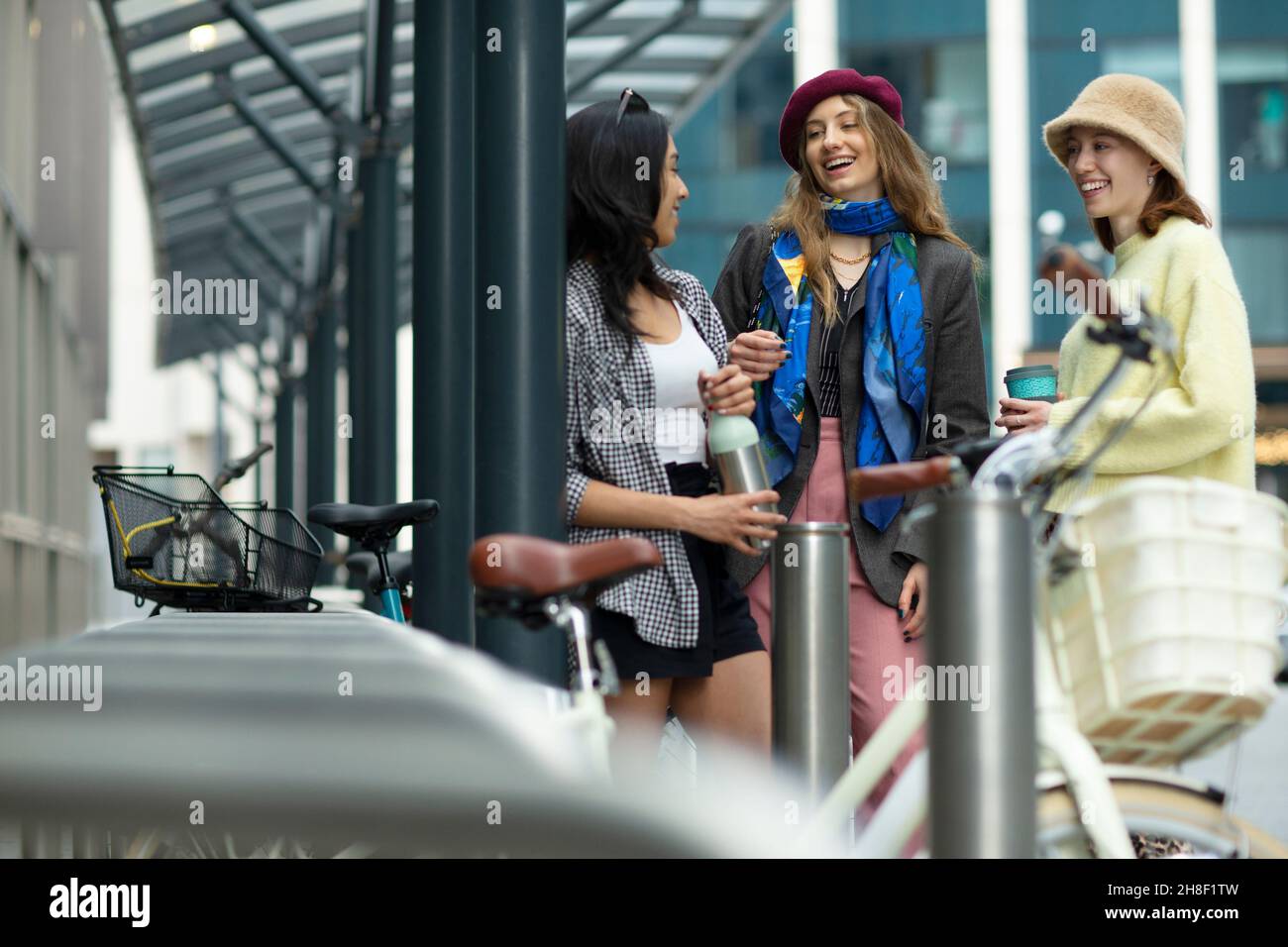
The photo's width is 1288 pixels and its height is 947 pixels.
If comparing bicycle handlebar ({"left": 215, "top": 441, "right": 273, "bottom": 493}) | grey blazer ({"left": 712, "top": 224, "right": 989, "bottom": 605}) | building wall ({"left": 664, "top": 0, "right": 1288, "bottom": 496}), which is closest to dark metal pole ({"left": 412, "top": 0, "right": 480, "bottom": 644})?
bicycle handlebar ({"left": 215, "top": 441, "right": 273, "bottom": 493})

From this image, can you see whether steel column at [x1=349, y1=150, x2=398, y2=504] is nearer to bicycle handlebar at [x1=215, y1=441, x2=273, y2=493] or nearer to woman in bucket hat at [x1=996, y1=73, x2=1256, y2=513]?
bicycle handlebar at [x1=215, y1=441, x2=273, y2=493]

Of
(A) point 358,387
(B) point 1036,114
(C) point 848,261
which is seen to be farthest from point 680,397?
(B) point 1036,114

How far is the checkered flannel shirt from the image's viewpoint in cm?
321

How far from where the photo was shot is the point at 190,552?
14.7 feet

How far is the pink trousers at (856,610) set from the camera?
3.54 metres

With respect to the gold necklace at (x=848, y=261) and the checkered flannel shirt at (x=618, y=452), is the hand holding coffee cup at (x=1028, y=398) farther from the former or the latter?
the checkered flannel shirt at (x=618, y=452)

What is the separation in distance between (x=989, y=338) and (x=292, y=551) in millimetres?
20652

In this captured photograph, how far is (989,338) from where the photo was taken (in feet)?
79.9

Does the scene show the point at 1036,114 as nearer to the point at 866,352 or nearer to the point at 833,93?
the point at 833,93

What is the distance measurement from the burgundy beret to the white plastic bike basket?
4.44 feet

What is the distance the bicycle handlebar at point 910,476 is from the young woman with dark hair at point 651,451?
31.7 inches

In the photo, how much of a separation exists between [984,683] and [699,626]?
135 centimetres
